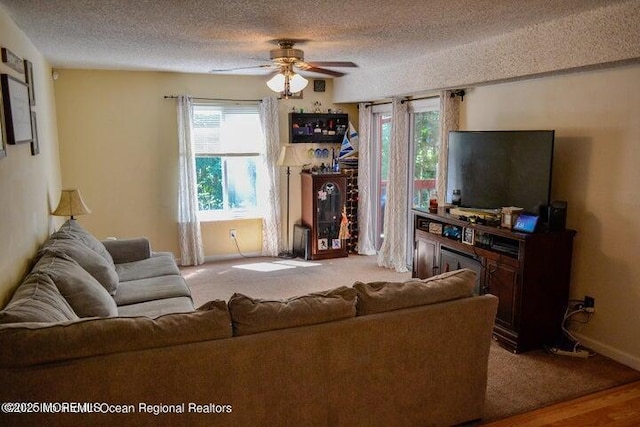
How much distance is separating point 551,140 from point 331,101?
3.62 m

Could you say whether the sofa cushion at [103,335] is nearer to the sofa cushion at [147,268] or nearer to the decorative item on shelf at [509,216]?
the sofa cushion at [147,268]

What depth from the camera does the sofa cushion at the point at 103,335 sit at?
5.61 ft

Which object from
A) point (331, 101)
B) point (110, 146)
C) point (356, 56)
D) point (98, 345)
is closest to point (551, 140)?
point (356, 56)

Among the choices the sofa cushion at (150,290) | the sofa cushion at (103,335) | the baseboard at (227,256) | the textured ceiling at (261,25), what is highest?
the textured ceiling at (261,25)

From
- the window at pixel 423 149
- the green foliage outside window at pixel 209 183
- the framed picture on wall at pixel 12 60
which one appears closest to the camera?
the framed picture on wall at pixel 12 60

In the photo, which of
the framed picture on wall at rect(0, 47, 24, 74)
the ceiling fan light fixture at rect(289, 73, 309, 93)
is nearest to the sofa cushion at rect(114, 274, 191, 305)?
the framed picture on wall at rect(0, 47, 24, 74)

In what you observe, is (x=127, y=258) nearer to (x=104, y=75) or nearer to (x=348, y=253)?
(x=104, y=75)

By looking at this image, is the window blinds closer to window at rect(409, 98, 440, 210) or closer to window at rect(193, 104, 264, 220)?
window at rect(193, 104, 264, 220)

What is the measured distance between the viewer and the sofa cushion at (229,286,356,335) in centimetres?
204

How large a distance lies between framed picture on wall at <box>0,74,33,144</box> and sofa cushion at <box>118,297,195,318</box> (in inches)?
48.4

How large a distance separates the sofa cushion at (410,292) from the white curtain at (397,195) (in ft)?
10.4

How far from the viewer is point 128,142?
5695 millimetres

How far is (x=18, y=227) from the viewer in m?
2.87

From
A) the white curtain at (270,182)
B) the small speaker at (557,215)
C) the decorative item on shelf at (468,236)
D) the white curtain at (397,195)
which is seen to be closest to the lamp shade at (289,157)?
the white curtain at (270,182)
